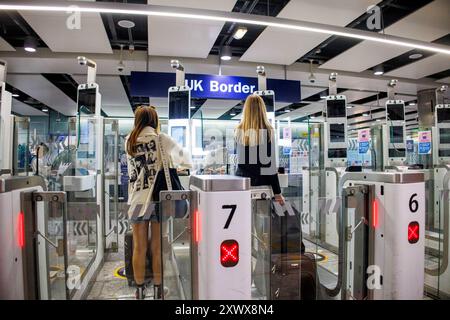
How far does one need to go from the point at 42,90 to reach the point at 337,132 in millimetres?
6717

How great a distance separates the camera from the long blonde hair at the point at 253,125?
88.8 inches

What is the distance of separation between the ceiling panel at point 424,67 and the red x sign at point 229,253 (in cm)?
564

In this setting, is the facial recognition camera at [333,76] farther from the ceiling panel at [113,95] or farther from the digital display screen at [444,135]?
the ceiling panel at [113,95]

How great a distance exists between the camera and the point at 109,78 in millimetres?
6277

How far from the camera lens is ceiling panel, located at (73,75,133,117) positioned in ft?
20.9

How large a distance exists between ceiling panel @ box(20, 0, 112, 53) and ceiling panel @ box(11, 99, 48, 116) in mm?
5140

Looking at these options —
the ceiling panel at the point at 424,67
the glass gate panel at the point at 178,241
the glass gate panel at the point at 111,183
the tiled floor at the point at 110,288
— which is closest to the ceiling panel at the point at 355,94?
the ceiling panel at the point at 424,67

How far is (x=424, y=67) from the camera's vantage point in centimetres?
584

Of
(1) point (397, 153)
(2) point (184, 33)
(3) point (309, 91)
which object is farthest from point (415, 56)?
(2) point (184, 33)

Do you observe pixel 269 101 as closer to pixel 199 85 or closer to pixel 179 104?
pixel 179 104

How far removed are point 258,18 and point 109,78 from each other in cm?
396

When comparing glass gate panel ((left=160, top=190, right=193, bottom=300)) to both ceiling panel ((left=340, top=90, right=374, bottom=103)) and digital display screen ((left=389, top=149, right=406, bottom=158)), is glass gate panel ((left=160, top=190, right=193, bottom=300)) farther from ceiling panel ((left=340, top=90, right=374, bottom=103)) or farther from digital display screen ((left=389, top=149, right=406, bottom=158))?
ceiling panel ((left=340, top=90, right=374, bottom=103))

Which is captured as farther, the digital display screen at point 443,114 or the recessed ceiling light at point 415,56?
the recessed ceiling light at point 415,56

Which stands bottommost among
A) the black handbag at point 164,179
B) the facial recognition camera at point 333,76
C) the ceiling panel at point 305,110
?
the black handbag at point 164,179
